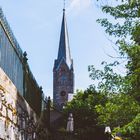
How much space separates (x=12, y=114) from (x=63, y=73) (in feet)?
349

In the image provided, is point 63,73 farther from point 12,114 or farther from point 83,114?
point 12,114

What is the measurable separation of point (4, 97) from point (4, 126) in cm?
42

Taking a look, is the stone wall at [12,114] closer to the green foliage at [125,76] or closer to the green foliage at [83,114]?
the green foliage at [125,76]

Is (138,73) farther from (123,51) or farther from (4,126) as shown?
A: (4,126)

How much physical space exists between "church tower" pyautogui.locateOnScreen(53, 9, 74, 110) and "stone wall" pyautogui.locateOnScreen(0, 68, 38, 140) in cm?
9170

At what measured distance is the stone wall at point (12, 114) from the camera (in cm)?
683

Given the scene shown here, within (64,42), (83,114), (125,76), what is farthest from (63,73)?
(125,76)

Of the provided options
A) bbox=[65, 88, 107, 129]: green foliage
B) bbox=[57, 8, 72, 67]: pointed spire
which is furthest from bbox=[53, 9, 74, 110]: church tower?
bbox=[65, 88, 107, 129]: green foliage

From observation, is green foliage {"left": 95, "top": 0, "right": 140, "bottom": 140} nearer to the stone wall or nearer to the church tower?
the stone wall

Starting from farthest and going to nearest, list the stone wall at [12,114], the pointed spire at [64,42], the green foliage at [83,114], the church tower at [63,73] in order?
the church tower at [63,73] < the pointed spire at [64,42] < the green foliage at [83,114] < the stone wall at [12,114]

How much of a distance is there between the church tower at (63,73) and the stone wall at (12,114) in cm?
9170

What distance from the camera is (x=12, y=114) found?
7.71 m

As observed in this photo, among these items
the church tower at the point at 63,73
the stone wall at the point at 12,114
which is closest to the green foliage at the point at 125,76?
the stone wall at the point at 12,114

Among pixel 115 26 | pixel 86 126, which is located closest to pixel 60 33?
pixel 86 126
